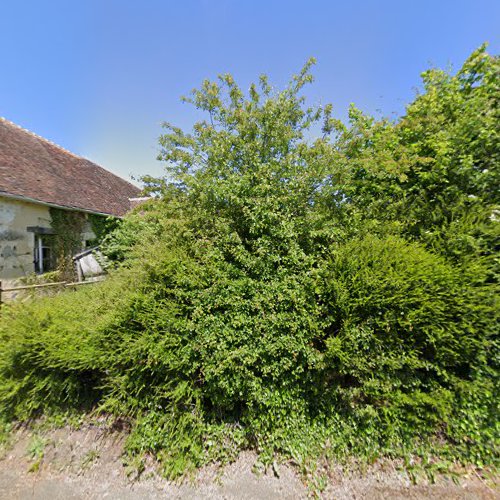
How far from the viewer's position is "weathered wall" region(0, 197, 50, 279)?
7.28 metres

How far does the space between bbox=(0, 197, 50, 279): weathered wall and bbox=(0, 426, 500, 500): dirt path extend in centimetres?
699

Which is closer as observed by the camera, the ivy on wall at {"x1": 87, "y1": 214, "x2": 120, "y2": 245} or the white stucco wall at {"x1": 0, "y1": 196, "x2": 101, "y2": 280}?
the white stucco wall at {"x1": 0, "y1": 196, "x2": 101, "y2": 280}

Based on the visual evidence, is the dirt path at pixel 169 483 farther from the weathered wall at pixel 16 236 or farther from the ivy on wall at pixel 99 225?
the ivy on wall at pixel 99 225

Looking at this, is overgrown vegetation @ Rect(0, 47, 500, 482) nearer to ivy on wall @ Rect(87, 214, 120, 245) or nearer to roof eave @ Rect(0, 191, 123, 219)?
roof eave @ Rect(0, 191, 123, 219)

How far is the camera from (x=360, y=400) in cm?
278

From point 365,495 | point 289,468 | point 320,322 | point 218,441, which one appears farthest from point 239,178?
point 365,495

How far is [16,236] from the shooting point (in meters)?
7.63


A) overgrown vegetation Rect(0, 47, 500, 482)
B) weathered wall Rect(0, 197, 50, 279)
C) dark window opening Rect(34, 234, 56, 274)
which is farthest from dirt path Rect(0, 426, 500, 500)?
dark window opening Rect(34, 234, 56, 274)

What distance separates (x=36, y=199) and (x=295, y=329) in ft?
31.2

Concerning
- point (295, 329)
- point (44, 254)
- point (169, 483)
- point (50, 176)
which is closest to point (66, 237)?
point (44, 254)

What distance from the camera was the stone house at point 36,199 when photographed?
293 inches

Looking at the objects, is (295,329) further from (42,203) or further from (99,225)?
(99,225)

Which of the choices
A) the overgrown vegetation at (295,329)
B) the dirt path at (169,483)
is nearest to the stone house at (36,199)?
the overgrown vegetation at (295,329)

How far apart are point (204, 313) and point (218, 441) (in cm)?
153
